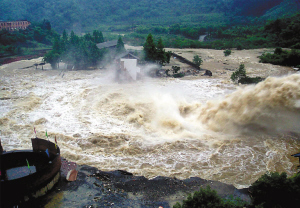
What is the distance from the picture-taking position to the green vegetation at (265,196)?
31.8ft

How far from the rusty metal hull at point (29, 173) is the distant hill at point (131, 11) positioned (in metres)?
95.0

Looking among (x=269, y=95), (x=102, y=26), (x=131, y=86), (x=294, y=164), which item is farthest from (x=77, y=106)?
(x=102, y=26)

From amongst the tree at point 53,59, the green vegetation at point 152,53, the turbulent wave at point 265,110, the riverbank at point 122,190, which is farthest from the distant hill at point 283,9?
the riverbank at point 122,190

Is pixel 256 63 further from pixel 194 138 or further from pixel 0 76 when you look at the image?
pixel 0 76

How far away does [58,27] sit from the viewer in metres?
105

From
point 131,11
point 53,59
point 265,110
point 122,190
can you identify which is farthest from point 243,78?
point 131,11

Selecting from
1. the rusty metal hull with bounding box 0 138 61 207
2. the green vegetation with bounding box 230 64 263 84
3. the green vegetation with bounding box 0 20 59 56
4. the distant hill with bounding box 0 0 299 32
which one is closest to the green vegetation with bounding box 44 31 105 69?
the green vegetation with bounding box 0 20 59 56

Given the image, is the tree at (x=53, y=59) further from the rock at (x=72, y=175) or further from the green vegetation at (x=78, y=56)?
the rock at (x=72, y=175)

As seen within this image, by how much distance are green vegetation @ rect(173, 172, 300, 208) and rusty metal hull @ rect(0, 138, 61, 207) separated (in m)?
6.33

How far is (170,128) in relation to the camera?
19.0 m

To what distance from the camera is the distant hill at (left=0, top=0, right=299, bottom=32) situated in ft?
357

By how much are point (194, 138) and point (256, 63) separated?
Result: 27713 millimetres

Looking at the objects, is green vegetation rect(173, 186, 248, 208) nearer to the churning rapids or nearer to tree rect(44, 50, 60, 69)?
the churning rapids

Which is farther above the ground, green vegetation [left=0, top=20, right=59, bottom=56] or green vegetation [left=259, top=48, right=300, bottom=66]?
green vegetation [left=0, top=20, right=59, bottom=56]
